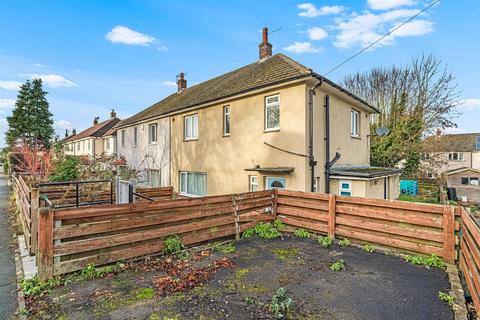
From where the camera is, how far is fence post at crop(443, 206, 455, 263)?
5527 millimetres

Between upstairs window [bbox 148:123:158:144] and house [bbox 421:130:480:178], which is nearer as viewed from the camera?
upstairs window [bbox 148:123:158:144]

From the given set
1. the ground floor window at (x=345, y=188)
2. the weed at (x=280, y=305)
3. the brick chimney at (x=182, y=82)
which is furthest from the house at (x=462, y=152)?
the weed at (x=280, y=305)

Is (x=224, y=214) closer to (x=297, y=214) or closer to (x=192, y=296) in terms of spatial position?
(x=297, y=214)

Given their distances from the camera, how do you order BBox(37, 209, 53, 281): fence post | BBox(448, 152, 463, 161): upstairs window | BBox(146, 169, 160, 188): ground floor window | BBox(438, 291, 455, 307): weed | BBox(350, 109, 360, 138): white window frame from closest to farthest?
BBox(438, 291, 455, 307): weed → BBox(37, 209, 53, 281): fence post → BBox(350, 109, 360, 138): white window frame → BBox(146, 169, 160, 188): ground floor window → BBox(448, 152, 463, 161): upstairs window

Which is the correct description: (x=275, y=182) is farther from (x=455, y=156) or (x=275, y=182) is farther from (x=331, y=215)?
(x=455, y=156)

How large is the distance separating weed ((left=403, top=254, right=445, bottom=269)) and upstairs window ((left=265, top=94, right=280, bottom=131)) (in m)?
6.13

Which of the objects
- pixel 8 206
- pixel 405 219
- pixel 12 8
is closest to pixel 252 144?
pixel 405 219

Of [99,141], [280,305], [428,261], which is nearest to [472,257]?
[428,261]

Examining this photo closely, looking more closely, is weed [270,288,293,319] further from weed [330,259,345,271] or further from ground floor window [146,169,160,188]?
ground floor window [146,169,160,188]

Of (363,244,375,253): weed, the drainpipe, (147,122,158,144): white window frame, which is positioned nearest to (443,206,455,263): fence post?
(363,244,375,253): weed

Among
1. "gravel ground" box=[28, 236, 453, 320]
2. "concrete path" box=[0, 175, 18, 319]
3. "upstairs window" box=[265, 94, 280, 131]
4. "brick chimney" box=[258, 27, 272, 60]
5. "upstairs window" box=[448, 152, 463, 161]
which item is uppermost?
"brick chimney" box=[258, 27, 272, 60]

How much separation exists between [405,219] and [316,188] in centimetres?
417

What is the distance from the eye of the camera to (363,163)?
49.0ft

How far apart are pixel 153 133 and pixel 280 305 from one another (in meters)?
17.1
